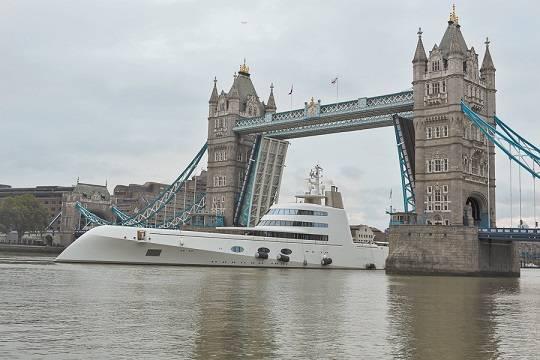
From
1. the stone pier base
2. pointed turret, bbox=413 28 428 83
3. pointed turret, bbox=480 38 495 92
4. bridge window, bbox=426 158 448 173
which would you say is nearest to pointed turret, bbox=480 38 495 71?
pointed turret, bbox=480 38 495 92

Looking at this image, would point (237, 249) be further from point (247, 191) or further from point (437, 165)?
point (247, 191)

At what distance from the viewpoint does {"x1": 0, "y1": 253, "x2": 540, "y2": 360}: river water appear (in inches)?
661

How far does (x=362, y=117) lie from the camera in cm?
8612

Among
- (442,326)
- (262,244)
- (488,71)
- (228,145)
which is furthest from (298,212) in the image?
(442,326)

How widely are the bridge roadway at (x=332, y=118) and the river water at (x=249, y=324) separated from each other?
48.6 meters

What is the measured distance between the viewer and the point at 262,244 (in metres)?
69.6

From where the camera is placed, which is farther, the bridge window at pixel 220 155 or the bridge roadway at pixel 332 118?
the bridge window at pixel 220 155

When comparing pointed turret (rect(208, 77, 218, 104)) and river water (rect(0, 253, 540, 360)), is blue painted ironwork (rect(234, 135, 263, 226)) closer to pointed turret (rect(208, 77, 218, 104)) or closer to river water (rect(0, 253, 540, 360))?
pointed turret (rect(208, 77, 218, 104))

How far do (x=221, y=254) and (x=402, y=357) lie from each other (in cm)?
5082

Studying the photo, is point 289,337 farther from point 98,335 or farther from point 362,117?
point 362,117

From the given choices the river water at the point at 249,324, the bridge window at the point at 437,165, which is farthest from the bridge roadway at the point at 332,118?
the river water at the point at 249,324

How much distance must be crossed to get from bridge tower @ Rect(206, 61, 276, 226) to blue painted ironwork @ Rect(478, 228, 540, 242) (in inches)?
1815

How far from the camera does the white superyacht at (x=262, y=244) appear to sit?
62.7 m

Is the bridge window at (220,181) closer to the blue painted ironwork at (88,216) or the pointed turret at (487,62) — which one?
the pointed turret at (487,62)
